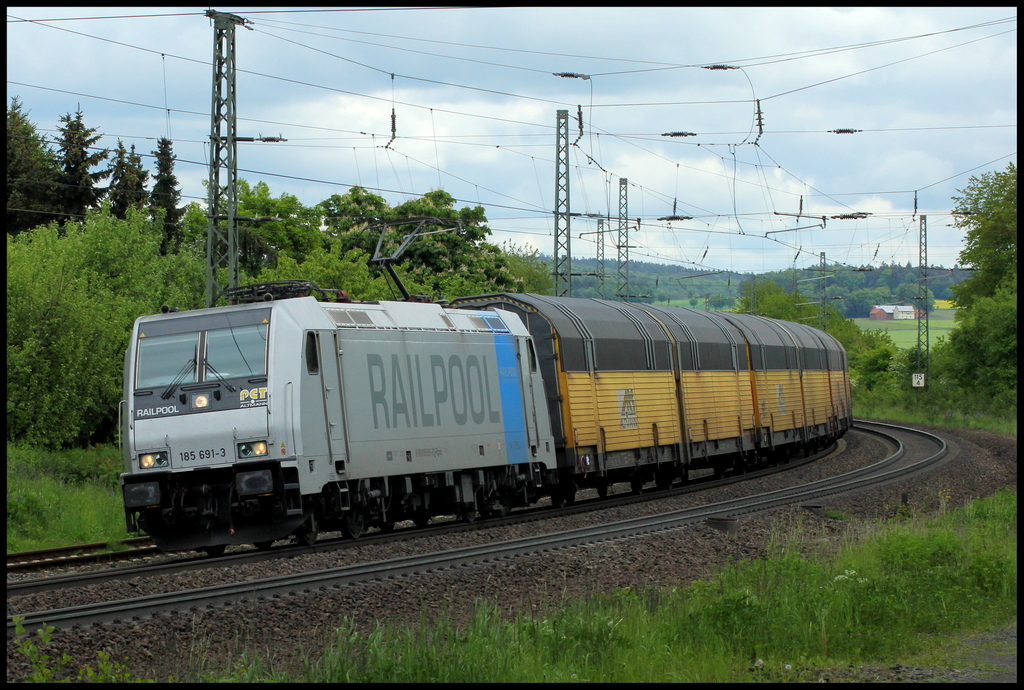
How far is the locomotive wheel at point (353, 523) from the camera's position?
15.6 m

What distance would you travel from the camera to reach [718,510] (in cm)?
1911

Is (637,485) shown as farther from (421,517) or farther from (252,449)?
(252,449)

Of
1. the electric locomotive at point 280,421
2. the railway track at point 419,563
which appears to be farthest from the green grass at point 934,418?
the electric locomotive at point 280,421

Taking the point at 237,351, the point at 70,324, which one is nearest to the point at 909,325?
the point at 70,324

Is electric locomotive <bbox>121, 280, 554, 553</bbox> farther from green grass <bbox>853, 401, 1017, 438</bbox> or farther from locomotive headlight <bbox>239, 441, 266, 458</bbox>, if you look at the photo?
green grass <bbox>853, 401, 1017, 438</bbox>

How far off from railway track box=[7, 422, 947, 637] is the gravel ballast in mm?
426

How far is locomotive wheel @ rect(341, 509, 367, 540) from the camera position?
1565 cm

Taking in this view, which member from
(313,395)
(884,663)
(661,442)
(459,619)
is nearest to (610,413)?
(661,442)

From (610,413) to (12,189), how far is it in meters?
40.4

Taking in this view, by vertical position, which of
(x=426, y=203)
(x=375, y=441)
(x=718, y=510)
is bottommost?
(x=718, y=510)

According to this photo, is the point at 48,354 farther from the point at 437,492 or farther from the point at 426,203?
the point at 426,203

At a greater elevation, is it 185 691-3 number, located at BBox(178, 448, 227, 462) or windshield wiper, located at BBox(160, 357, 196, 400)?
windshield wiper, located at BBox(160, 357, 196, 400)

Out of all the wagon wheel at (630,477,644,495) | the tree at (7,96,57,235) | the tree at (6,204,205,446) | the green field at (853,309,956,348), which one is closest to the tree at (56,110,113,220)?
the tree at (7,96,57,235)

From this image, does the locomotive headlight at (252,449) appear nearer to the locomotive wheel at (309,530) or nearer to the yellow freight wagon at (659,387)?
the locomotive wheel at (309,530)
